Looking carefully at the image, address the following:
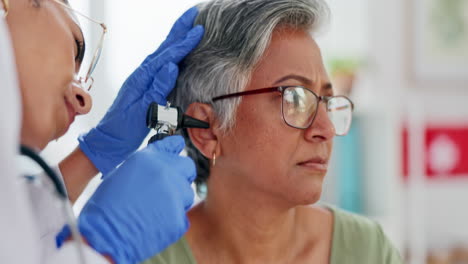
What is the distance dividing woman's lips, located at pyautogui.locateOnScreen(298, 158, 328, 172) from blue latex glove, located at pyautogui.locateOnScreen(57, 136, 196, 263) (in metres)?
0.41

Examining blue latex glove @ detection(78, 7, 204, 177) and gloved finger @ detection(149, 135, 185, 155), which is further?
blue latex glove @ detection(78, 7, 204, 177)

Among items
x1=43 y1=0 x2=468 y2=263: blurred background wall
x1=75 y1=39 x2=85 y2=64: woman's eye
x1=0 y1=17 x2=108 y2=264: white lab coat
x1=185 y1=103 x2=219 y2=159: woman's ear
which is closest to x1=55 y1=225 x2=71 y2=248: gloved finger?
x1=0 y1=17 x2=108 y2=264: white lab coat

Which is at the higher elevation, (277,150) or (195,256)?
(277,150)

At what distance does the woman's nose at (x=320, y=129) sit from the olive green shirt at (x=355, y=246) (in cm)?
28

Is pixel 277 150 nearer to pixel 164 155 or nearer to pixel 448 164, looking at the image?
pixel 164 155

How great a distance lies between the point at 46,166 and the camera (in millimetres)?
766

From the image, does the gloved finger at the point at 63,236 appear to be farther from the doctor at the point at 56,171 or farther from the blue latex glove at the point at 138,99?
the blue latex glove at the point at 138,99

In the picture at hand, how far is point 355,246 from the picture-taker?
1.45 meters

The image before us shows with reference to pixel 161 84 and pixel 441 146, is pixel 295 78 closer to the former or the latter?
pixel 161 84

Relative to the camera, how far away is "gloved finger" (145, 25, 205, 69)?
133 cm

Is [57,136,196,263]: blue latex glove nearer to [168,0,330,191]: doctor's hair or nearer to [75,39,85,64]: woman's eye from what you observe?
[75,39,85,64]: woman's eye

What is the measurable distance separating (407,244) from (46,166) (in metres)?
3.11

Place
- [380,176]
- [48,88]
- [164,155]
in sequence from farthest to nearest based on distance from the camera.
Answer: [380,176] → [164,155] → [48,88]

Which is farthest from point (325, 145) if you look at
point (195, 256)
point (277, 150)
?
point (195, 256)
